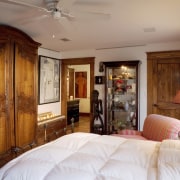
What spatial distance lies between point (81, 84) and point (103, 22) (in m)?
6.03

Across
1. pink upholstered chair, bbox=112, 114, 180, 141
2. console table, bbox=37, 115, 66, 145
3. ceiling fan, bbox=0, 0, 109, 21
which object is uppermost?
ceiling fan, bbox=0, 0, 109, 21

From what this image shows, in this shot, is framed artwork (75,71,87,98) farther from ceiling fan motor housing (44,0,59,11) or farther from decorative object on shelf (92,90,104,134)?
ceiling fan motor housing (44,0,59,11)

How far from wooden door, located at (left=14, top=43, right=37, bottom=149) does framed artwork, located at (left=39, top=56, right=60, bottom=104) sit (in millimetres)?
1228

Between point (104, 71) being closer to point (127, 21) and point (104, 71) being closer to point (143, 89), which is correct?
point (143, 89)

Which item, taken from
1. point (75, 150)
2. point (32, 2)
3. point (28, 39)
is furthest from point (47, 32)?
point (75, 150)

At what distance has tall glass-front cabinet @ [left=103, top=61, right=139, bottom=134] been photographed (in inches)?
Answer: 201

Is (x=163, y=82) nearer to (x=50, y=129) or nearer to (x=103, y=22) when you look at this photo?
(x=103, y=22)

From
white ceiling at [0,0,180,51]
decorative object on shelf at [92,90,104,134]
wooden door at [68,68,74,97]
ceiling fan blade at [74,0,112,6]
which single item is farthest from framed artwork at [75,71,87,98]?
ceiling fan blade at [74,0,112,6]

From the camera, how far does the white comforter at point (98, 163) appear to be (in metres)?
1.46

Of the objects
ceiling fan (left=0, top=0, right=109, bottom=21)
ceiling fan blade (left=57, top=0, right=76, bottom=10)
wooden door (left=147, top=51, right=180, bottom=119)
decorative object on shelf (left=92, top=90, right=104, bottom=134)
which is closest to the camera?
ceiling fan (left=0, top=0, right=109, bottom=21)

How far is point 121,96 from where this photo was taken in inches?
211

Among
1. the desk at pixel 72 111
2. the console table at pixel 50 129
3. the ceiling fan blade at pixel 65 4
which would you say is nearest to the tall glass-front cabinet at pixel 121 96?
Answer: the console table at pixel 50 129

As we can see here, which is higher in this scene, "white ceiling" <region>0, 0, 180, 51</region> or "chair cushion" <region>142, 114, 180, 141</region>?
"white ceiling" <region>0, 0, 180, 51</region>

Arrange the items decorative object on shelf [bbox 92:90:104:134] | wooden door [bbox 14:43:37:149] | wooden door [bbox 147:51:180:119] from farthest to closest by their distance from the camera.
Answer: decorative object on shelf [bbox 92:90:104:134] → wooden door [bbox 147:51:180:119] → wooden door [bbox 14:43:37:149]
